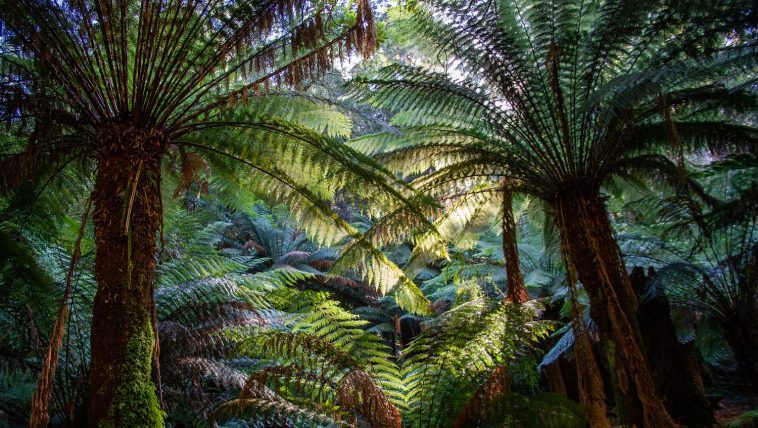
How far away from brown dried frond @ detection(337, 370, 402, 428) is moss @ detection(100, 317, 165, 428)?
70 centimetres

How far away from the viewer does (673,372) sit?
3303mm

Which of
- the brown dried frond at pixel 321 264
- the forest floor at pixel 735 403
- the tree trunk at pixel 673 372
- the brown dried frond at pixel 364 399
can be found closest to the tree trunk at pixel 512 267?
the tree trunk at pixel 673 372

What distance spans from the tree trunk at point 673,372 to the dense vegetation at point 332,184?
2 centimetres

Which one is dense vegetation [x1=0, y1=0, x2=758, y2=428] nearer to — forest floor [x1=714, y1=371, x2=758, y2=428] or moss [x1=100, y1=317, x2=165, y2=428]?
moss [x1=100, y1=317, x2=165, y2=428]

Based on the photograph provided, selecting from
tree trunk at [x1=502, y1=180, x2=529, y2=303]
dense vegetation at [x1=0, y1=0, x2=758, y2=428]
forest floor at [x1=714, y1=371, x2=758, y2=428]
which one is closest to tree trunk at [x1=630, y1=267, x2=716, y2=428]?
dense vegetation at [x1=0, y1=0, x2=758, y2=428]

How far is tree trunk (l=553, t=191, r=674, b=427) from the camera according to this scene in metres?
2.35

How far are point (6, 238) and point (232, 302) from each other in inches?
54.3

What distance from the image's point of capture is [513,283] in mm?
3057

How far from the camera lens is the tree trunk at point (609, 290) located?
92.6 inches

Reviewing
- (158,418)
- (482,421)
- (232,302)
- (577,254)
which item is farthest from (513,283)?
(158,418)

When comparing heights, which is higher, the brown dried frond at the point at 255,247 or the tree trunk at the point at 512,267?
the brown dried frond at the point at 255,247

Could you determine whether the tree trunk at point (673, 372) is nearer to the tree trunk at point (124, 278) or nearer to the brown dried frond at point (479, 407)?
the brown dried frond at point (479, 407)

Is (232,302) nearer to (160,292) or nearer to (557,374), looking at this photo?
(160,292)

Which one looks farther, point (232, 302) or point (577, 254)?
point (232, 302)
